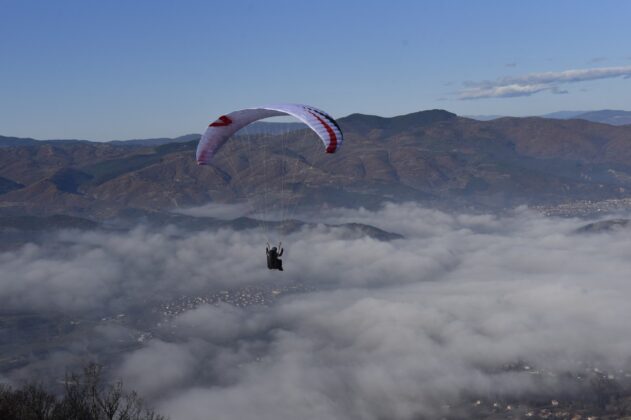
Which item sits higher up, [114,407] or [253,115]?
[253,115]

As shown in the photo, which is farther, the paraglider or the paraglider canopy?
the paraglider canopy

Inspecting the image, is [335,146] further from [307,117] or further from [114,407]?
[114,407]

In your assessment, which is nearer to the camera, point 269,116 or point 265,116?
point 269,116

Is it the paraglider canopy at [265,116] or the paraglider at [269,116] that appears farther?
the paraglider canopy at [265,116]

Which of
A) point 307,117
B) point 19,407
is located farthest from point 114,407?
point 307,117
